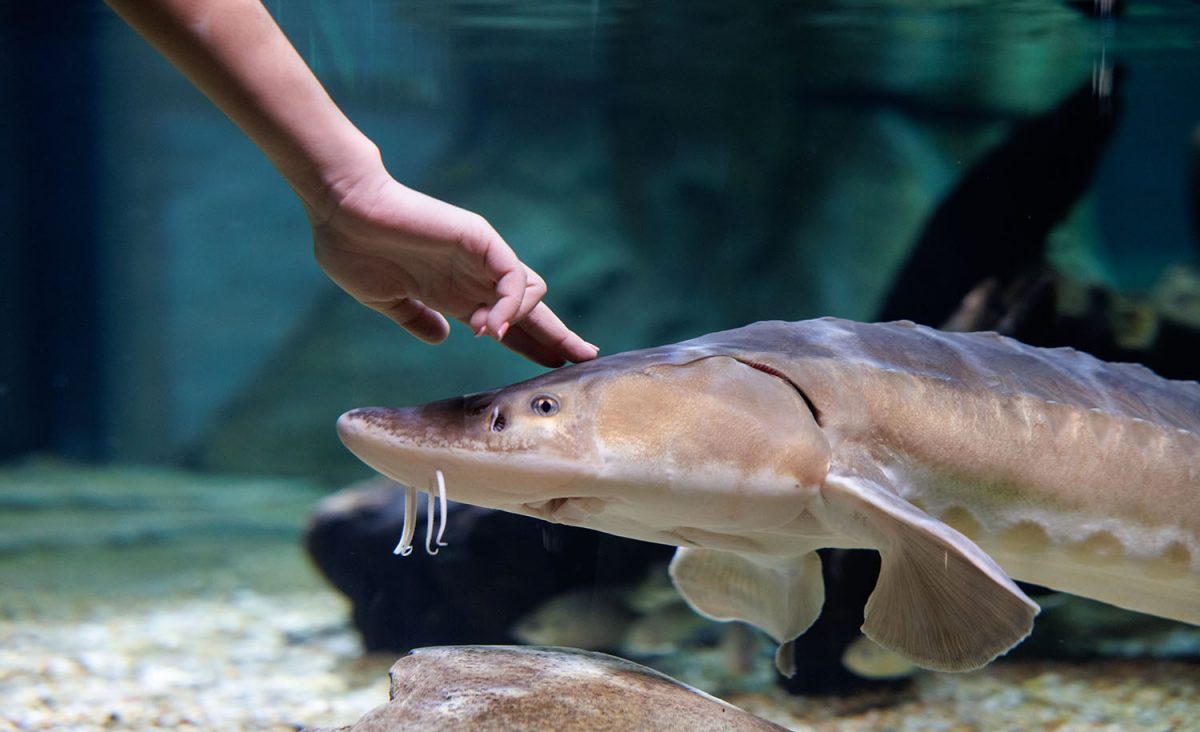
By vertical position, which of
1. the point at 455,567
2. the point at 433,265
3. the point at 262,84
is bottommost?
the point at 455,567

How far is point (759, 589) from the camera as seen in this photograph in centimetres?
212

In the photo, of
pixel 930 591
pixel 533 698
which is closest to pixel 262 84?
pixel 533 698

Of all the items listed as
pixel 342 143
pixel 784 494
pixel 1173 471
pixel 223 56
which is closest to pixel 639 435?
pixel 784 494

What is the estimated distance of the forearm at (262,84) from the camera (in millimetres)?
1465

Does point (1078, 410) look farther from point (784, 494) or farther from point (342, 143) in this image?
point (342, 143)

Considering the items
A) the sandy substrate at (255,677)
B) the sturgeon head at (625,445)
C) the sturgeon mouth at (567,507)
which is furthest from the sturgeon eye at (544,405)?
the sandy substrate at (255,677)

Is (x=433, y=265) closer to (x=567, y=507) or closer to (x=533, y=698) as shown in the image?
(x=567, y=507)

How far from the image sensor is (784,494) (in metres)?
1.52

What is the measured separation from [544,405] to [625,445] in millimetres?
152

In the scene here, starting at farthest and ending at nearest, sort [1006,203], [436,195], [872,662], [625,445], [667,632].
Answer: [436,195]
[1006,203]
[667,632]
[872,662]
[625,445]

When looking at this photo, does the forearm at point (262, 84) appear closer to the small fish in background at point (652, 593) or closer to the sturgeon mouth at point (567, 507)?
the sturgeon mouth at point (567, 507)

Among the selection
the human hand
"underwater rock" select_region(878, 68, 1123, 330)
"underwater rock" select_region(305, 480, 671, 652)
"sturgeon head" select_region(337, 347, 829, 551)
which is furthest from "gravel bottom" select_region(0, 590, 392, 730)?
"underwater rock" select_region(878, 68, 1123, 330)

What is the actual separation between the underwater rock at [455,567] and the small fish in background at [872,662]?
39.0 inches

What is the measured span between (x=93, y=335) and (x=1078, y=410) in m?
12.9
